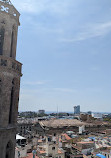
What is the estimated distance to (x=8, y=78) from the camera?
43.8ft

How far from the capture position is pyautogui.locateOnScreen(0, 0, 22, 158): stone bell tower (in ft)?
42.2

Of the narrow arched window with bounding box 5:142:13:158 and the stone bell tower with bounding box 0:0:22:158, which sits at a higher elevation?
the stone bell tower with bounding box 0:0:22:158

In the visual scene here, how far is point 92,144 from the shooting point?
133 ft

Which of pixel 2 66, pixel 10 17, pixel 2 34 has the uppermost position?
pixel 10 17

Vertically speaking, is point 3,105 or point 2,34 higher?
point 2,34

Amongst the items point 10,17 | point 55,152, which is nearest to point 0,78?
point 10,17

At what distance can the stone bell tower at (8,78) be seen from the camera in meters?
12.9

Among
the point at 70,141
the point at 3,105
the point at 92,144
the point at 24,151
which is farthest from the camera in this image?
the point at 70,141

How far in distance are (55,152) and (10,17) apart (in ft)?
92.9

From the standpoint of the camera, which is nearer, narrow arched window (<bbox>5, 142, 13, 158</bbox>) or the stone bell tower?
the stone bell tower

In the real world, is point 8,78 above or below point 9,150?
above

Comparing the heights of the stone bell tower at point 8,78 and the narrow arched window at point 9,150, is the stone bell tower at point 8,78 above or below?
above

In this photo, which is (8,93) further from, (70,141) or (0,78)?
(70,141)

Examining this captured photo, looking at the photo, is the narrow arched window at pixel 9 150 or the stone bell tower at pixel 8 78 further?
the narrow arched window at pixel 9 150
